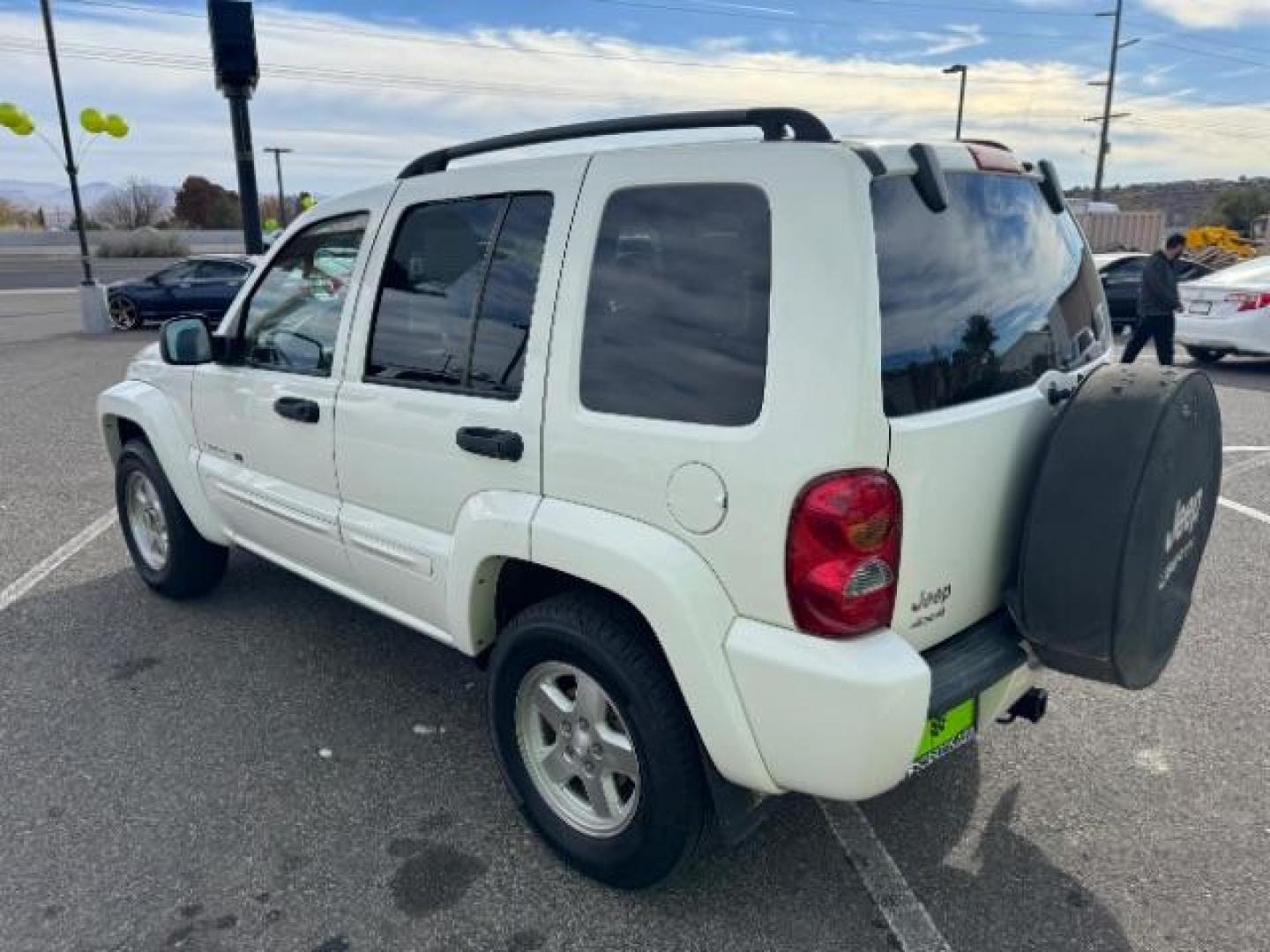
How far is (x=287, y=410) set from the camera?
3.29 meters

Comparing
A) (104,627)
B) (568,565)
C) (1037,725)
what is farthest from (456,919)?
(104,627)

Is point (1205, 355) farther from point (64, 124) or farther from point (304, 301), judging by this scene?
point (64, 124)

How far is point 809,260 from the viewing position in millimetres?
1969

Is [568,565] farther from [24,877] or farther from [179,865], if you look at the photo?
[24,877]

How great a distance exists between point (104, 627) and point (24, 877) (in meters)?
1.84

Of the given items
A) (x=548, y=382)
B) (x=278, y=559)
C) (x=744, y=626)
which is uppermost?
(x=548, y=382)

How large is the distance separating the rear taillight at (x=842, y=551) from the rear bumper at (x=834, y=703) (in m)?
0.06

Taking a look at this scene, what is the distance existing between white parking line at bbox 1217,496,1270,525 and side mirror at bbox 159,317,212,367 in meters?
5.56

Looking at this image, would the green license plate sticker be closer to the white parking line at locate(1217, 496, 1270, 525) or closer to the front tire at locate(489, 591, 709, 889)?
the front tire at locate(489, 591, 709, 889)

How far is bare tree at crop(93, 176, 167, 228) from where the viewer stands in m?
57.7

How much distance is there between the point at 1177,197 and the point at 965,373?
299 feet

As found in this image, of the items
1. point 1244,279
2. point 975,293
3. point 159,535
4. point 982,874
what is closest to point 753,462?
point 975,293

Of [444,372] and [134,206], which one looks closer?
[444,372]

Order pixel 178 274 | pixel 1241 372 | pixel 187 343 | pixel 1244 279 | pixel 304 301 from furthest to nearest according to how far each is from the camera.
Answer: pixel 178 274 < pixel 1241 372 < pixel 1244 279 < pixel 187 343 < pixel 304 301
